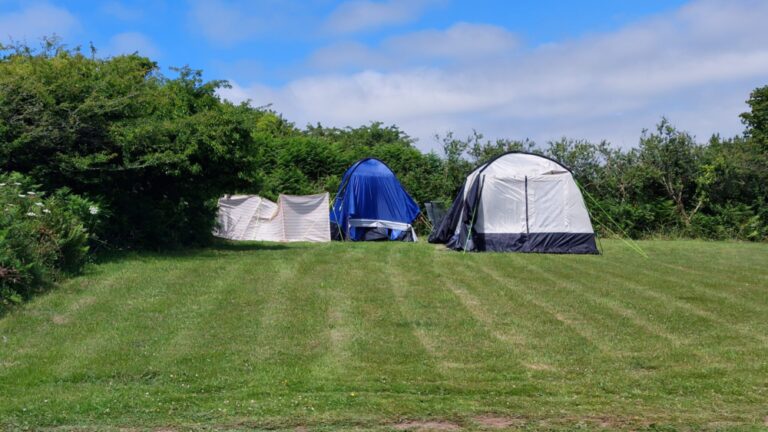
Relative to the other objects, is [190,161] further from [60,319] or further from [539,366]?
[539,366]

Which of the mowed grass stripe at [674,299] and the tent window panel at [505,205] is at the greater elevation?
the tent window panel at [505,205]

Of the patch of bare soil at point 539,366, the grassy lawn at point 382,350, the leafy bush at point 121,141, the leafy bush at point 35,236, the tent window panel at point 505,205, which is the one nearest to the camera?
the grassy lawn at point 382,350

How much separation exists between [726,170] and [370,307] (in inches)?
692

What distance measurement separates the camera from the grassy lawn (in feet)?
20.4

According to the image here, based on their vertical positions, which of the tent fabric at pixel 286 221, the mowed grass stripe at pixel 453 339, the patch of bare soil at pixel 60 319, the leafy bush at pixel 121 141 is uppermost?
the leafy bush at pixel 121 141

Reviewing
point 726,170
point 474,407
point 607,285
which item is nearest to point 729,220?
point 726,170

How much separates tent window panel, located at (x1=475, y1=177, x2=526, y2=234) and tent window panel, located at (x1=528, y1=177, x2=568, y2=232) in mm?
213

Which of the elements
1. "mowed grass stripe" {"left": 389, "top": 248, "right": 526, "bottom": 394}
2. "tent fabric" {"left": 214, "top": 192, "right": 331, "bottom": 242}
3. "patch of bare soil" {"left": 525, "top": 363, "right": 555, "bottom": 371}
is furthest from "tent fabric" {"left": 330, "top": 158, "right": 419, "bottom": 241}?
"patch of bare soil" {"left": 525, "top": 363, "right": 555, "bottom": 371}

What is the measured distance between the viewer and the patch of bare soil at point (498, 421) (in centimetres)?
593

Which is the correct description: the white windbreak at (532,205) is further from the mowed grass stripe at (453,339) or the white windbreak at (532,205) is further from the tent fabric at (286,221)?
the tent fabric at (286,221)

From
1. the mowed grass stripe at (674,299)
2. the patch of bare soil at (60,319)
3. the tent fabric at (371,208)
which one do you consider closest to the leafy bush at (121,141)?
the patch of bare soil at (60,319)

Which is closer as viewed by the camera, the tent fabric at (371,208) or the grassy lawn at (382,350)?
the grassy lawn at (382,350)

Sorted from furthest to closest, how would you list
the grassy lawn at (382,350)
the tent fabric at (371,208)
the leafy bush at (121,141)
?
1. the tent fabric at (371,208)
2. the leafy bush at (121,141)
3. the grassy lawn at (382,350)

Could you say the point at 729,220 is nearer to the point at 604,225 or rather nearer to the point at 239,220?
the point at 604,225
